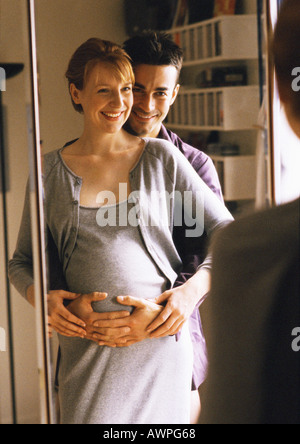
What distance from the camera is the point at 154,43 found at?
130 cm

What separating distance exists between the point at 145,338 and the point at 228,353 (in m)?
0.70

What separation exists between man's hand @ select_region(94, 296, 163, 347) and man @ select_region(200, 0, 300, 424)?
2.09 ft

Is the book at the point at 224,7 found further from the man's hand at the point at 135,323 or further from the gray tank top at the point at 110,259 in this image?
the man's hand at the point at 135,323

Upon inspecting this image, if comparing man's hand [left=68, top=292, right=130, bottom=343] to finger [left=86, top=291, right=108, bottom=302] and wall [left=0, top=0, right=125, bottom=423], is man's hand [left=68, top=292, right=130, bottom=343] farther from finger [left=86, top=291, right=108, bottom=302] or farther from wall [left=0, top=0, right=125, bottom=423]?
wall [left=0, top=0, right=125, bottom=423]

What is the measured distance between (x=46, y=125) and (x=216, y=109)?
0.40 meters

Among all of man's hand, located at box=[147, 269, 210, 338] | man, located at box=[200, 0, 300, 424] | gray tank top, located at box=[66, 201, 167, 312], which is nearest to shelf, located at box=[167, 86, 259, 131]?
gray tank top, located at box=[66, 201, 167, 312]

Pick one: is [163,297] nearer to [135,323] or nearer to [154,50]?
[135,323]

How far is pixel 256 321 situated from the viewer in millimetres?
622

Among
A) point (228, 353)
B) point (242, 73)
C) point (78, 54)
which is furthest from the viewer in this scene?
point (242, 73)

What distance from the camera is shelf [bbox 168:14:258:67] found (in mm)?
1324

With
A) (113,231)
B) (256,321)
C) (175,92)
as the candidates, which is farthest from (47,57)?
(256,321)
